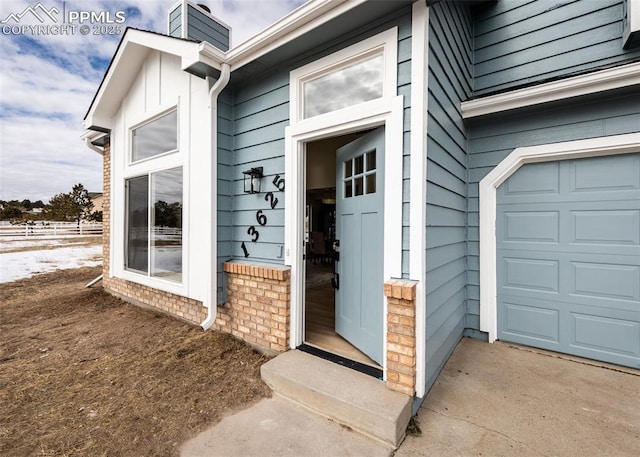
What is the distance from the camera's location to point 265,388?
231 cm

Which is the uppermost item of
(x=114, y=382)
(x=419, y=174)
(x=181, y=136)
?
(x=181, y=136)

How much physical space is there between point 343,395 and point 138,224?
152 inches

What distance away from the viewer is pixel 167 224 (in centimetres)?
372

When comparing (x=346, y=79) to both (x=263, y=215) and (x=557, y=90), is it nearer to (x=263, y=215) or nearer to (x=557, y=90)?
(x=263, y=215)

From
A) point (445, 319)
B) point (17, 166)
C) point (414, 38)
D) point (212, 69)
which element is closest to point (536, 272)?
point (445, 319)

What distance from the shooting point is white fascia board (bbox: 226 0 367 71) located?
209 centimetres

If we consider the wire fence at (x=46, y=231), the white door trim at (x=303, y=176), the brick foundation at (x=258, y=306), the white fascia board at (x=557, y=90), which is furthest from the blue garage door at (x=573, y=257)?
the wire fence at (x=46, y=231)

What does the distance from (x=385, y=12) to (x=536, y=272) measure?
291 centimetres

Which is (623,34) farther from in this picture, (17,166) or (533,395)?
(17,166)

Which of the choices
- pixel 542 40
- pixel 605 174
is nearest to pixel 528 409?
pixel 605 174
